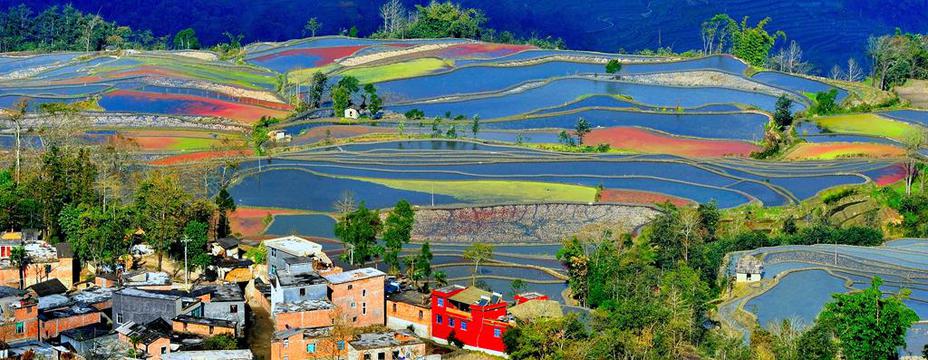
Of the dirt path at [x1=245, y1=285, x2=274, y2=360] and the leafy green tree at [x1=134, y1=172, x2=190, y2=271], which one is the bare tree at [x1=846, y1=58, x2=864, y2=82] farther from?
the dirt path at [x1=245, y1=285, x2=274, y2=360]

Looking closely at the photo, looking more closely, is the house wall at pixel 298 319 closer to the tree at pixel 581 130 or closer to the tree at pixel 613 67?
the tree at pixel 581 130

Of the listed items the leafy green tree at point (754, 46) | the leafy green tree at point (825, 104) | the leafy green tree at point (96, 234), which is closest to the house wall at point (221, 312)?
the leafy green tree at point (96, 234)

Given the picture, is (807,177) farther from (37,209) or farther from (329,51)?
(329,51)

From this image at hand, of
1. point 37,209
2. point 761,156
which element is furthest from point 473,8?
point 37,209

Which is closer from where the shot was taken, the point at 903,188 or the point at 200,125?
the point at 903,188

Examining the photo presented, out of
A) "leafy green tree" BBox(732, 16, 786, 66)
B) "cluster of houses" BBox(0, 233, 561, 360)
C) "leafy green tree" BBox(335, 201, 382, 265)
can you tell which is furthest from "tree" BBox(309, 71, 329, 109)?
"cluster of houses" BBox(0, 233, 561, 360)

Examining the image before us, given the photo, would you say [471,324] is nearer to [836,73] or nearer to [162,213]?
[162,213]

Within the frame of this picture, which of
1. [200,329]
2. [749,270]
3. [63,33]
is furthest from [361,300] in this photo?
[63,33]
